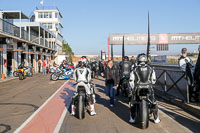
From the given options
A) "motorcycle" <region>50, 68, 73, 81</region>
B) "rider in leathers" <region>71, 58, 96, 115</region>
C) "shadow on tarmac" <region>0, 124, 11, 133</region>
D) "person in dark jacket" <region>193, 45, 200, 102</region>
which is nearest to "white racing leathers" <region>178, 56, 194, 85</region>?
"person in dark jacket" <region>193, 45, 200, 102</region>

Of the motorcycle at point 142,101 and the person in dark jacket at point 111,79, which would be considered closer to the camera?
the motorcycle at point 142,101

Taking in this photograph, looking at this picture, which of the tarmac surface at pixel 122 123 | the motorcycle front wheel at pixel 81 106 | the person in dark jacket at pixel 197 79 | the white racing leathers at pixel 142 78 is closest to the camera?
the tarmac surface at pixel 122 123

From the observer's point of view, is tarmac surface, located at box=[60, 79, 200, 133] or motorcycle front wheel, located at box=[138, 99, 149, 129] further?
tarmac surface, located at box=[60, 79, 200, 133]

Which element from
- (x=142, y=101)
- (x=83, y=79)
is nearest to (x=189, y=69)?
(x=142, y=101)

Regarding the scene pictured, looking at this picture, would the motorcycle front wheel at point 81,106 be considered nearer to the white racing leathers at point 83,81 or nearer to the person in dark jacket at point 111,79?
the white racing leathers at point 83,81

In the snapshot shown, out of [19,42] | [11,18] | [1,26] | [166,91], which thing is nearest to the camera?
[166,91]

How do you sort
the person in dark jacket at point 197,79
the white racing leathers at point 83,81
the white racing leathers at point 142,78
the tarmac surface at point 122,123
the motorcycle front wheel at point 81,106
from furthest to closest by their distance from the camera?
the person in dark jacket at point 197,79 < the white racing leathers at point 83,81 < the motorcycle front wheel at point 81,106 < the white racing leathers at point 142,78 < the tarmac surface at point 122,123

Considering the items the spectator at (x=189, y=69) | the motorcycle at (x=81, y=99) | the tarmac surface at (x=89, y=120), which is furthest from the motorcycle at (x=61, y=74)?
the motorcycle at (x=81, y=99)

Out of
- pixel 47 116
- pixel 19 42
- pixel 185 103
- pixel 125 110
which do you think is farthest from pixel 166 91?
pixel 19 42

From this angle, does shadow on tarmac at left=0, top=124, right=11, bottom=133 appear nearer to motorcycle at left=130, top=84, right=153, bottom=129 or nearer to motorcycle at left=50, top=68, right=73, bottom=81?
motorcycle at left=130, top=84, right=153, bottom=129

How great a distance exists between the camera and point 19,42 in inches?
1059

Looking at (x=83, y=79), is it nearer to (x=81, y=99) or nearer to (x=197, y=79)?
(x=81, y=99)

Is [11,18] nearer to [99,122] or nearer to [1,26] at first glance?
[1,26]

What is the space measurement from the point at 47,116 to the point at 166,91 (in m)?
5.90
